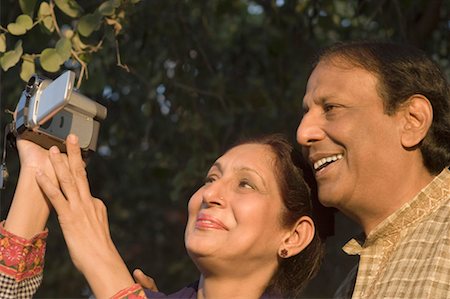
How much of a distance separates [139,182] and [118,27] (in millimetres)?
3719

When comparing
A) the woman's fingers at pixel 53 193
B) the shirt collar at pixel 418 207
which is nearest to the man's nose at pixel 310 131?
the shirt collar at pixel 418 207

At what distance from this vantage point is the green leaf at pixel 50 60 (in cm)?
340

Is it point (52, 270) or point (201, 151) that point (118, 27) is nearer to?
point (201, 151)

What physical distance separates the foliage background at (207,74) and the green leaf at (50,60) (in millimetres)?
497

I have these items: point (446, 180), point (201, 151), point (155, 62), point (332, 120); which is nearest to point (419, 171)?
point (446, 180)

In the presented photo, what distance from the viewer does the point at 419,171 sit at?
9.32ft

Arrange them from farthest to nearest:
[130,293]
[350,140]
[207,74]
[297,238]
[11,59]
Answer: [207,74]
[11,59]
[297,238]
[350,140]
[130,293]

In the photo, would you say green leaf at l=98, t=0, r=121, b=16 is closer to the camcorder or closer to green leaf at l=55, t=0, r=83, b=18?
green leaf at l=55, t=0, r=83, b=18

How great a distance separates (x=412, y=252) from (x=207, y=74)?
2.49 m

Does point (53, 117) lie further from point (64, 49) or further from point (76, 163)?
point (64, 49)

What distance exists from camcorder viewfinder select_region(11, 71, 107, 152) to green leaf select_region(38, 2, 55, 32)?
0.78m

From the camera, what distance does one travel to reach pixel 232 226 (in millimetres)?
2873

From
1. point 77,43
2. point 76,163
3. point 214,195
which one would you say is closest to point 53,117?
point 76,163

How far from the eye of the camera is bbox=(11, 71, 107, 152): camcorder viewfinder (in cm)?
266
